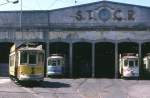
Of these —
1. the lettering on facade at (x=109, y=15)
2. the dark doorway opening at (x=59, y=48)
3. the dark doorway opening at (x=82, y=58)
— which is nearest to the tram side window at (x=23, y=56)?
the dark doorway opening at (x=59, y=48)

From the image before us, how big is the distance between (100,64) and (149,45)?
821 centimetres

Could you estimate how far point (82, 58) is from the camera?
7681 centimetres

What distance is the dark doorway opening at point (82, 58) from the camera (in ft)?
246

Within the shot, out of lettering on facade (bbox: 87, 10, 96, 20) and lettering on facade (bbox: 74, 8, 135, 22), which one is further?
lettering on facade (bbox: 87, 10, 96, 20)

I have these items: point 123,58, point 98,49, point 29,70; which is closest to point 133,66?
point 123,58

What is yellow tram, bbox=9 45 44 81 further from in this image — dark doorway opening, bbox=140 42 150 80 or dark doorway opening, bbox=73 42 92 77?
dark doorway opening, bbox=73 42 92 77

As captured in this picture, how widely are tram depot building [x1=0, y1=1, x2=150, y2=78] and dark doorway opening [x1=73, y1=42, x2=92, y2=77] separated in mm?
1703

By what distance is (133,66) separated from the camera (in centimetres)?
5972

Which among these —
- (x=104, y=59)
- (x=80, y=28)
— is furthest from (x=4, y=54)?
(x=104, y=59)

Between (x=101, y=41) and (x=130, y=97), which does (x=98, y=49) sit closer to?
(x=101, y=41)

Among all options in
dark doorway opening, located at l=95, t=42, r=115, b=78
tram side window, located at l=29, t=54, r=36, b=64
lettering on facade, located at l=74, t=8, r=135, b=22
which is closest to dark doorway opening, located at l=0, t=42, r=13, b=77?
lettering on facade, located at l=74, t=8, r=135, b=22

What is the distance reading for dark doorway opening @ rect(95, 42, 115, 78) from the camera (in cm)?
7550

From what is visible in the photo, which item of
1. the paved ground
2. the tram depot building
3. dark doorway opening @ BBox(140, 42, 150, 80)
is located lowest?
the paved ground

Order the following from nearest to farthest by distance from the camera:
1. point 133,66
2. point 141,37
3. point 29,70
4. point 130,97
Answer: point 130,97, point 29,70, point 133,66, point 141,37
